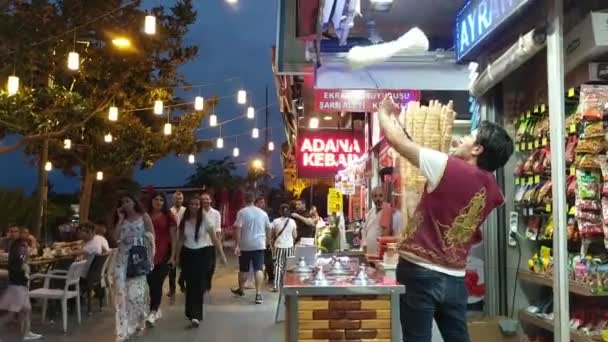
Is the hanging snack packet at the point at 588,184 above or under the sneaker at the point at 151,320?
above

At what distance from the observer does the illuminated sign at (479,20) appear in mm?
4691

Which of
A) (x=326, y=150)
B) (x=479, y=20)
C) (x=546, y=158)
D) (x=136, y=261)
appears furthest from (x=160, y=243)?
(x=326, y=150)

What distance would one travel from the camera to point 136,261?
7855mm

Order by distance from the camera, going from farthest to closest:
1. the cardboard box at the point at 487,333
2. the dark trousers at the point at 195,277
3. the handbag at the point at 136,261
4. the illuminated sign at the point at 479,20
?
the dark trousers at the point at 195,277
the handbag at the point at 136,261
the cardboard box at the point at 487,333
the illuminated sign at the point at 479,20

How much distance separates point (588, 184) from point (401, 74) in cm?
316

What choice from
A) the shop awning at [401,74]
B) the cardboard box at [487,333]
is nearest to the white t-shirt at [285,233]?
the shop awning at [401,74]

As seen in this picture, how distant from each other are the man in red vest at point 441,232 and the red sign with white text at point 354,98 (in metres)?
4.82

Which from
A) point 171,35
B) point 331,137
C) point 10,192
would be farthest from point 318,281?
point 10,192

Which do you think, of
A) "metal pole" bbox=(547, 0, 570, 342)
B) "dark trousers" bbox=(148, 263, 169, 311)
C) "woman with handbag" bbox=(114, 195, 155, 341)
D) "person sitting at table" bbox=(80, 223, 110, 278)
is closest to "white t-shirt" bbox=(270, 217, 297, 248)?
"person sitting at table" bbox=(80, 223, 110, 278)

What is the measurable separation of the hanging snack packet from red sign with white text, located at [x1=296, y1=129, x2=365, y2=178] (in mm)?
11842

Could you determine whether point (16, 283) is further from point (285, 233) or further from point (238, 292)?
point (285, 233)

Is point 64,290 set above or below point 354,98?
below

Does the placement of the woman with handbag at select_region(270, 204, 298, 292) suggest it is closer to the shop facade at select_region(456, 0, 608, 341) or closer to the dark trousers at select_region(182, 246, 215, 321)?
the dark trousers at select_region(182, 246, 215, 321)

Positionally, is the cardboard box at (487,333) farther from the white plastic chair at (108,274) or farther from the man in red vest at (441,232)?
the white plastic chair at (108,274)
